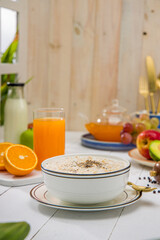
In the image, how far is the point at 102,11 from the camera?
254 cm

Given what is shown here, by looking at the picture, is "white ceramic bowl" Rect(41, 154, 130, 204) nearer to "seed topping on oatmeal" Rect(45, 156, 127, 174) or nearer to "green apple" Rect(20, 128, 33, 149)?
"seed topping on oatmeal" Rect(45, 156, 127, 174)

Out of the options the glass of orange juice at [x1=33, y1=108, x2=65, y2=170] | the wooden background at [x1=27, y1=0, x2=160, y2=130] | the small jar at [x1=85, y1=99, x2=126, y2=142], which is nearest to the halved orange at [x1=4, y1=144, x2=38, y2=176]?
the glass of orange juice at [x1=33, y1=108, x2=65, y2=170]

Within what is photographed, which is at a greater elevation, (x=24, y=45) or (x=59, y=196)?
(x=24, y=45)

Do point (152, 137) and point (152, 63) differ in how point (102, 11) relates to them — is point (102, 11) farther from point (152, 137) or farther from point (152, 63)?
point (152, 137)

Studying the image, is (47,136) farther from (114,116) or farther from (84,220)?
(114,116)

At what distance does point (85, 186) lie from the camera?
0.82 metres

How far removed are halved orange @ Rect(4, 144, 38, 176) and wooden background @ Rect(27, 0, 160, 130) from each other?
1382 mm

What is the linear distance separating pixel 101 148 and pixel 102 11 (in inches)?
50.6

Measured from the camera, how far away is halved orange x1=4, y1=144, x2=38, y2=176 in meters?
1.11

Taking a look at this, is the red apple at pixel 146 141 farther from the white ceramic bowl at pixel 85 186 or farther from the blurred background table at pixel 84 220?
the white ceramic bowl at pixel 85 186

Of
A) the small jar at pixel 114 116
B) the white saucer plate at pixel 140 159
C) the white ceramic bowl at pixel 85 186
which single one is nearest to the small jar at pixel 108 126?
the small jar at pixel 114 116

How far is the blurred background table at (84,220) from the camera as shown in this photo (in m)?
0.74

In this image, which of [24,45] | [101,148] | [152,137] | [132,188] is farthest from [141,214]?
Answer: [24,45]

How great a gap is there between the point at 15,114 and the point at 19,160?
0.38 m
